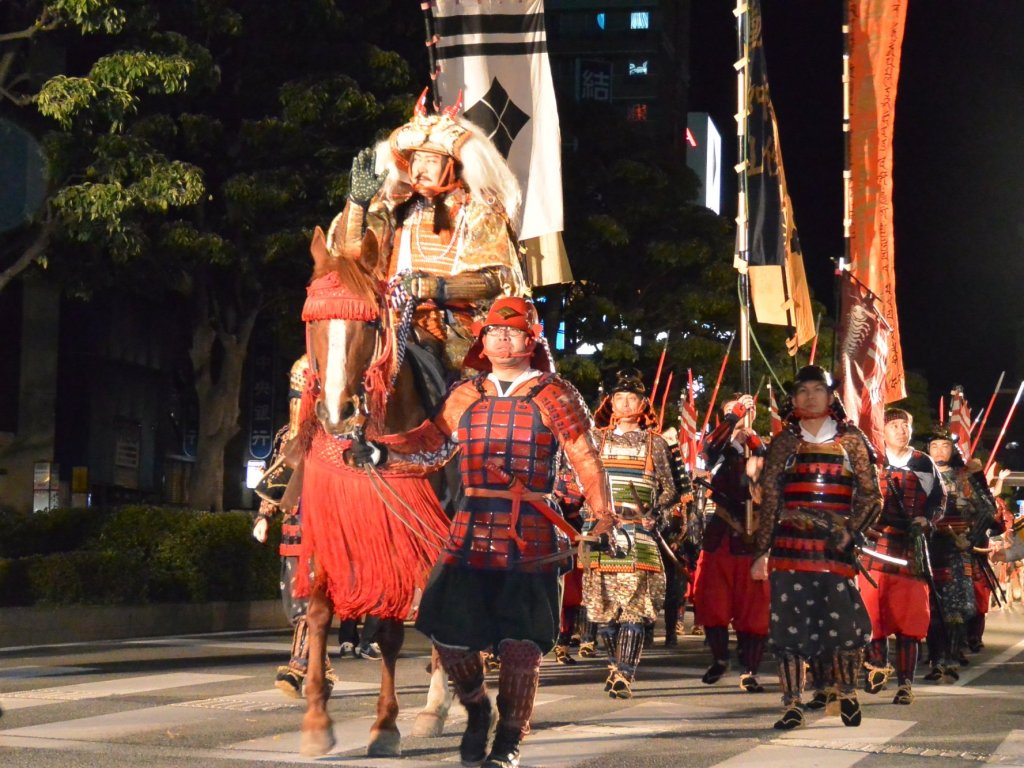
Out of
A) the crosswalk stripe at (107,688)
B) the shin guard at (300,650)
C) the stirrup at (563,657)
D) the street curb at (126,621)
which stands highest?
the street curb at (126,621)

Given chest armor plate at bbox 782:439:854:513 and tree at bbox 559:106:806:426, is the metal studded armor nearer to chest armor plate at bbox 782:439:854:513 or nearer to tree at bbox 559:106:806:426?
chest armor plate at bbox 782:439:854:513

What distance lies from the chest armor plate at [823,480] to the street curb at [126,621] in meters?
7.88

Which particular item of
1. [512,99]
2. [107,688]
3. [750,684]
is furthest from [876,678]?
[512,99]

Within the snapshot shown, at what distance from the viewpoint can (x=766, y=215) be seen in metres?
15.3

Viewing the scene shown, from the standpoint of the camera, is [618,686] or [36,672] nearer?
[618,686]

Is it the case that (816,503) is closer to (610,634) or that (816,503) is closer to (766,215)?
(610,634)

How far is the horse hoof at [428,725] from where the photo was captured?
325 inches

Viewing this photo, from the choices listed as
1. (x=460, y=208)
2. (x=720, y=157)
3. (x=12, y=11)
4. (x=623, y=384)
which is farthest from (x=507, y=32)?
(x=720, y=157)

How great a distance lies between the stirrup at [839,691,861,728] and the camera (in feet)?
30.5

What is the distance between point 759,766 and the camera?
761 centimetres

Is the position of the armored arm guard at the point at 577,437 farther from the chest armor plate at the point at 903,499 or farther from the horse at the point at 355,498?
the chest armor plate at the point at 903,499

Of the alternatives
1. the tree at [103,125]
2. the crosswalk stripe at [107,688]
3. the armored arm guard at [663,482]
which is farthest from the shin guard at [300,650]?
the tree at [103,125]

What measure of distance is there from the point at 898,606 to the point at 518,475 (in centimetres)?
510

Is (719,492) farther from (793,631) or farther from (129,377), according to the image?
(129,377)
